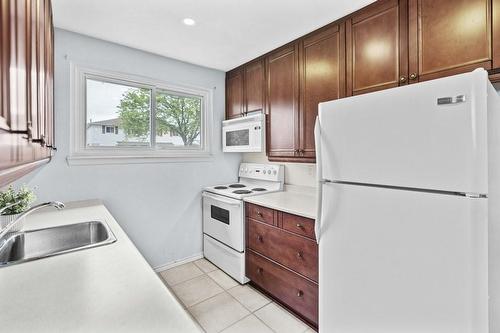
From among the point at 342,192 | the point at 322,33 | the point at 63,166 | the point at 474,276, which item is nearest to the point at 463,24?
the point at 322,33

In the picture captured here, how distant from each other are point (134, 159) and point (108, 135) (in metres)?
0.33

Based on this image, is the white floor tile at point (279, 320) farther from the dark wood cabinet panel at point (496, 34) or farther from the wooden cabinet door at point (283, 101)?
the dark wood cabinet panel at point (496, 34)

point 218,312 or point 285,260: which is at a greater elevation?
point 285,260

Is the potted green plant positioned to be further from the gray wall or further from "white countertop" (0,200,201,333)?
the gray wall

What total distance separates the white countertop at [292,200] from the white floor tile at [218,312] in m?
0.90

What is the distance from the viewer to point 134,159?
253 cm

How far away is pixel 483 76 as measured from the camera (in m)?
0.88

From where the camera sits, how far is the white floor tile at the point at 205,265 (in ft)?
9.07

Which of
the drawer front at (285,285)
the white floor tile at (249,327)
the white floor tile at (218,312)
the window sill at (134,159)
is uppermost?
the window sill at (134,159)

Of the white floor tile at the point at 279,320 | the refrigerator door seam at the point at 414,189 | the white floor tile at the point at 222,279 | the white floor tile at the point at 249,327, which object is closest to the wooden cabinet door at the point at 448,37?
the refrigerator door seam at the point at 414,189

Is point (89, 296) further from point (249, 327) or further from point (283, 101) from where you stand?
point (283, 101)

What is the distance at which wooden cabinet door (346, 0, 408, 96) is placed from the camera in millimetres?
1603

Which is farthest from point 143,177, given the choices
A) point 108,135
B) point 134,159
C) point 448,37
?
point 448,37

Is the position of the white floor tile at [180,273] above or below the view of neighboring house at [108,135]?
below
